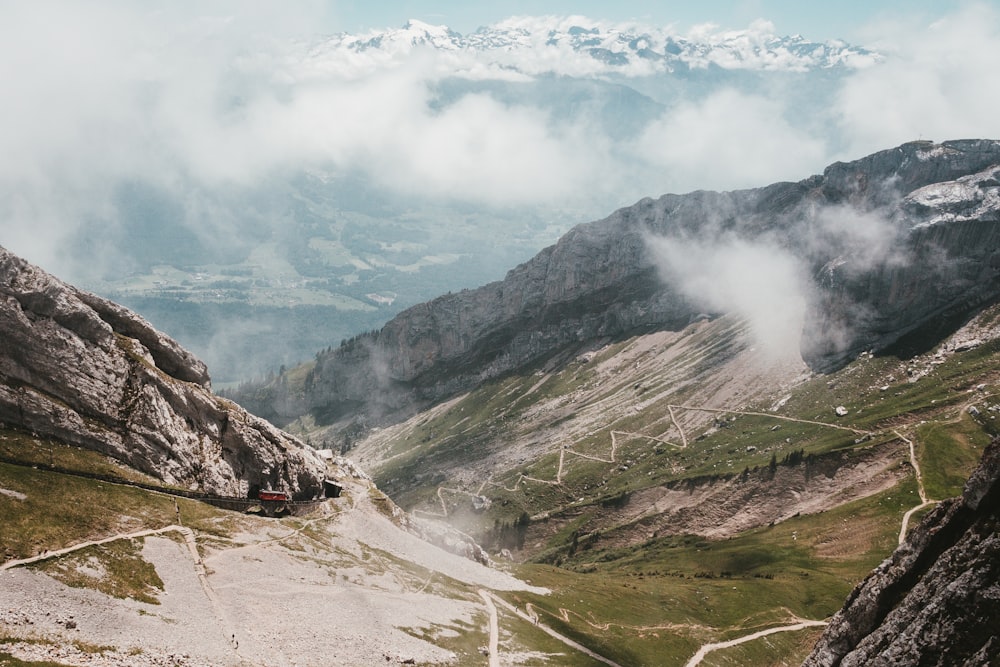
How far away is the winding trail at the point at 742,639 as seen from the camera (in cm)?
12057

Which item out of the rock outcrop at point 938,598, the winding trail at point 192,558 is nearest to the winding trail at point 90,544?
A: the winding trail at point 192,558

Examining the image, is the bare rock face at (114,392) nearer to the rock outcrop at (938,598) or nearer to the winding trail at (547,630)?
the winding trail at (547,630)

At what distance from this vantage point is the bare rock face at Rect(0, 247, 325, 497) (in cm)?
10338

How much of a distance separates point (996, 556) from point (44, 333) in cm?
12348

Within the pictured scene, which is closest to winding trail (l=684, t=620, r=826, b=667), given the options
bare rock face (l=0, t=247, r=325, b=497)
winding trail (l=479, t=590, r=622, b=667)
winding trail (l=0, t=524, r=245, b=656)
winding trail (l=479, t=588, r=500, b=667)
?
winding trail (l=479, t=590, r=622, b=667)

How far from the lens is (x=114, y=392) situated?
373ft

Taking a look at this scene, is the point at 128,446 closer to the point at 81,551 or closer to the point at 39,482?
the point at 39,482

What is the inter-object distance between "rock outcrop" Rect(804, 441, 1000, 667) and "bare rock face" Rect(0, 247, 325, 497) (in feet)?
347

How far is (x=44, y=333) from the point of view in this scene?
107250 millimetres

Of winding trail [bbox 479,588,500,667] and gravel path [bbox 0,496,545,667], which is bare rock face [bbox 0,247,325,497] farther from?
winding trail [bbox 479,588,500,667]

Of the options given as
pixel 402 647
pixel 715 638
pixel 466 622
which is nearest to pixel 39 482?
pixel 402 647

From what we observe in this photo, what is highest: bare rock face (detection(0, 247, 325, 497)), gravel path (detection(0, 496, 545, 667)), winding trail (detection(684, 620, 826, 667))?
bare rock face (detection(0, 247, 325, 497))

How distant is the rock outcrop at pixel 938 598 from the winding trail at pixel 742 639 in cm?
7840

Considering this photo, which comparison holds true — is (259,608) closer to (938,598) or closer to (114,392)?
(114,392)
